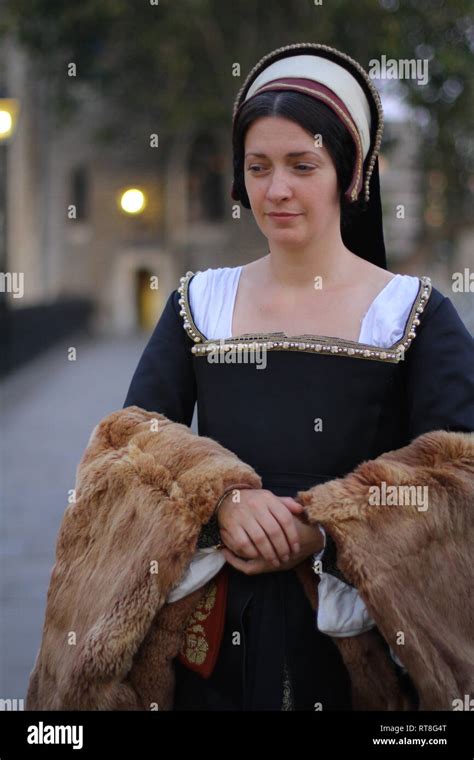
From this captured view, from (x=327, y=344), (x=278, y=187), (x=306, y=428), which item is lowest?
(x=306, y=428)

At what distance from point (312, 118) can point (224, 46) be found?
2233 centimetres

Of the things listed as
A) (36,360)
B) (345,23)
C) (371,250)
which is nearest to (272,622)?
(371,250)

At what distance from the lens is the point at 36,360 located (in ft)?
64.3

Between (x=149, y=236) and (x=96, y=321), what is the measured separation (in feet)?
9.92

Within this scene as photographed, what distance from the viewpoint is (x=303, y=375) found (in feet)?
6.39

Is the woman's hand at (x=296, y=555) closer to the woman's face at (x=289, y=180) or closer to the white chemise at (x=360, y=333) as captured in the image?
the white chemise at (x=360, y=333)

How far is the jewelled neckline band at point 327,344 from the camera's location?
193 cm

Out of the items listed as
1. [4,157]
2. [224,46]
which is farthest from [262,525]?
[4,157]

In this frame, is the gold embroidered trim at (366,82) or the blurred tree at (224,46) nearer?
the gold embroidered trim at (366,82)

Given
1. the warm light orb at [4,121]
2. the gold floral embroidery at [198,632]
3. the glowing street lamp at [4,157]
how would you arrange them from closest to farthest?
the gold floral embroidery at [198,632], the warm light orb at [4,121], the glowing street lamp at [4,157]

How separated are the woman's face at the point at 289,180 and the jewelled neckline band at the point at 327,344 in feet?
0.61

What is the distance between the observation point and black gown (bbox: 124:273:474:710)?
1.91 metres

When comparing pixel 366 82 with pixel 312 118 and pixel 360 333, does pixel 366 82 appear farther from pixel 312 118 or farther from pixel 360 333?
pixel 360 333

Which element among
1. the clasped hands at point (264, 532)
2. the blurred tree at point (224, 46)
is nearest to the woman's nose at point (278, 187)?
the clasped hands at point (264, 532)
